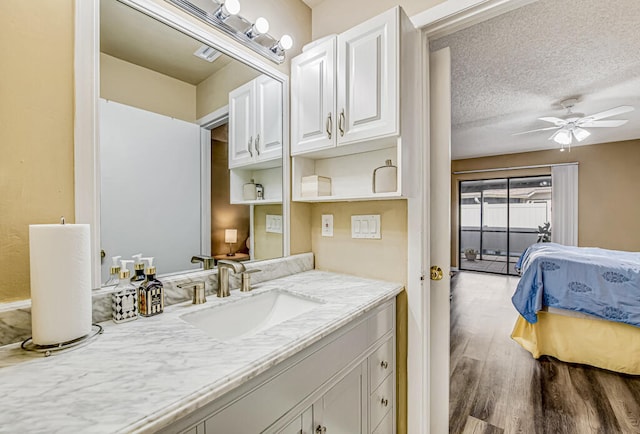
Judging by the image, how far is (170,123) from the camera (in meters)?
1.13

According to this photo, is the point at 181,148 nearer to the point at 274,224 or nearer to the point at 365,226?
the point at 274,224

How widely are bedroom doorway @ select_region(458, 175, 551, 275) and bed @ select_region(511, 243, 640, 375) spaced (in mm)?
3525

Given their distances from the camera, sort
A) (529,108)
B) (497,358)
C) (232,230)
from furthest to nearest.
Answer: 1. (529,108)
2. (497,358)
3. (232,230)

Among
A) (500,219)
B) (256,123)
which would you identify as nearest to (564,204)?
(500,219)

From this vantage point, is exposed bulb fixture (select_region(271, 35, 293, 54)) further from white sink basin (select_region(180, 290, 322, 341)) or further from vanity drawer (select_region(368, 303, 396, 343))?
vanity drawer (select_region(368, 303, 396, 343))

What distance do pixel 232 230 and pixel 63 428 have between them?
96cm

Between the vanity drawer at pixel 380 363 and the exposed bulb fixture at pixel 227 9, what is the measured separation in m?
1.55

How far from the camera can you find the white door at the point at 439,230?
1424 mm

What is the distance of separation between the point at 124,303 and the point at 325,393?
27.4 inches

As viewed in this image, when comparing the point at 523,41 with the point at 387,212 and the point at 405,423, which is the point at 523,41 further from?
the point at 405,423

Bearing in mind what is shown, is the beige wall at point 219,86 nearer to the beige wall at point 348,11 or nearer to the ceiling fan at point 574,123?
the beige wall at point 348,11

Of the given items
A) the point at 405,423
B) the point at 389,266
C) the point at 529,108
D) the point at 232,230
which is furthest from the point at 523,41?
the point at 405,423

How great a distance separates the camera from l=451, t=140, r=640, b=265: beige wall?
172 inches

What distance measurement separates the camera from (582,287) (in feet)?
7.47
